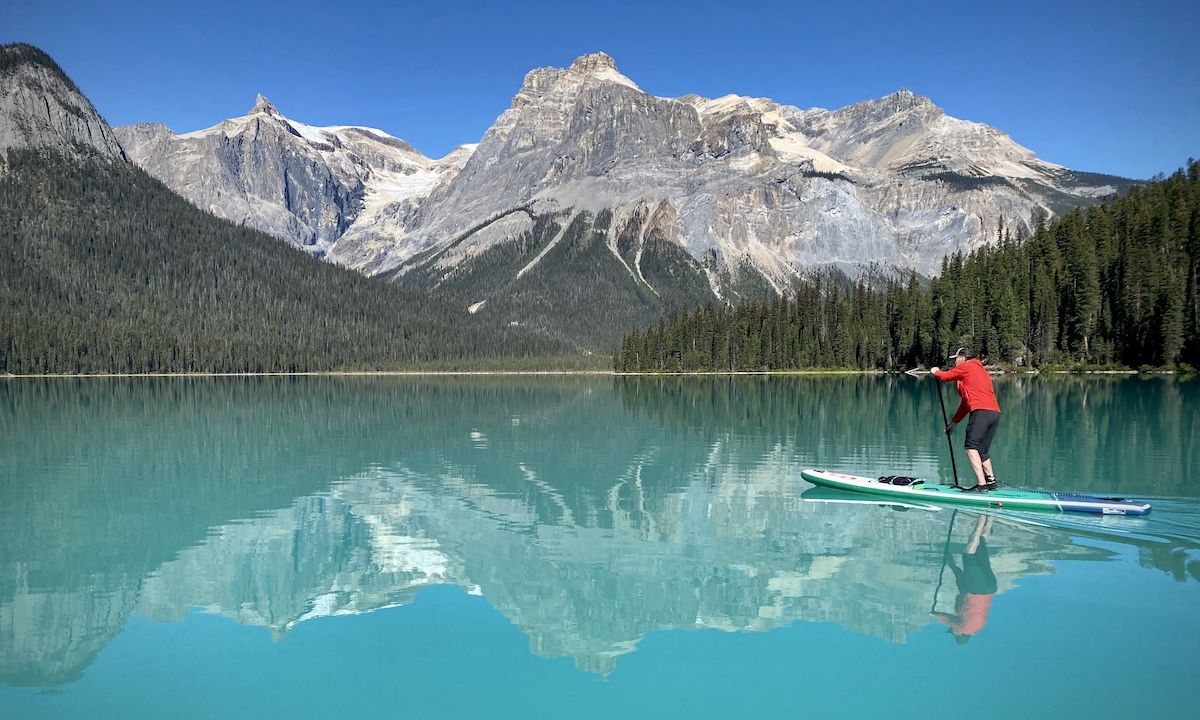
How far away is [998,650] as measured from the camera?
12.3 meters

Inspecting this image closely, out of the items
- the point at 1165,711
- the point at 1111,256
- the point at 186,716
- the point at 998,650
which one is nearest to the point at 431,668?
the point at 186,716

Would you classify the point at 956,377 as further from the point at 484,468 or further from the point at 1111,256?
the point at 1111,256

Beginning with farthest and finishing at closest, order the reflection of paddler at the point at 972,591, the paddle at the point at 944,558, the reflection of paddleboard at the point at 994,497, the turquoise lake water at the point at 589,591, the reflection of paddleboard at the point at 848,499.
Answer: the reflection of paddleboard at the point at 848,499
the reflection of paddleboard at the point at 994,497
the paddle at the point at 944,558
the reflection of paddler at the point at 972,591
the turquoise lake water at the point at 589,591

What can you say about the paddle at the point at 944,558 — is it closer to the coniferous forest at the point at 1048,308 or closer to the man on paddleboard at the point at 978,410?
the man on paddleboard at the point at 978,410

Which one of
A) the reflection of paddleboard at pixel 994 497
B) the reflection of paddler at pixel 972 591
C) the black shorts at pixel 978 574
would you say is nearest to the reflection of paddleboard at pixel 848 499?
the reflection of paddleboard at pixel 994 497

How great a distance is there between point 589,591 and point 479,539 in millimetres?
5358

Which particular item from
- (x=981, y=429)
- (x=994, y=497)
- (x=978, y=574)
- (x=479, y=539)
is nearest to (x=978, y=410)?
(x=981, y=429)

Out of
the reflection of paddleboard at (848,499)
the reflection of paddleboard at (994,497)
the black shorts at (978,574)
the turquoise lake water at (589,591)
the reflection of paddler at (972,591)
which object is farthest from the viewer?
the reflection of paddleboard at (848,499)

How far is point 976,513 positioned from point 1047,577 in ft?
21.0

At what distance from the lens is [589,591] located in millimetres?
15648

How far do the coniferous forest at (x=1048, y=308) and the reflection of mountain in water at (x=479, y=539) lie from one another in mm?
81156

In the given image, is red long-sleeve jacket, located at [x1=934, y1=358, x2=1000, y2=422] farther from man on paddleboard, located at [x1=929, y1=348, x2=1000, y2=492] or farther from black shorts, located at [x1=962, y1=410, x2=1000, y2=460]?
black shorts, located at [x1=962, y1=410, x2=1000, y2=460]

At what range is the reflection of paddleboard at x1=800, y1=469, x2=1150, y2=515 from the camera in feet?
69.2

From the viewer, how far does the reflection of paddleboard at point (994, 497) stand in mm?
21094
